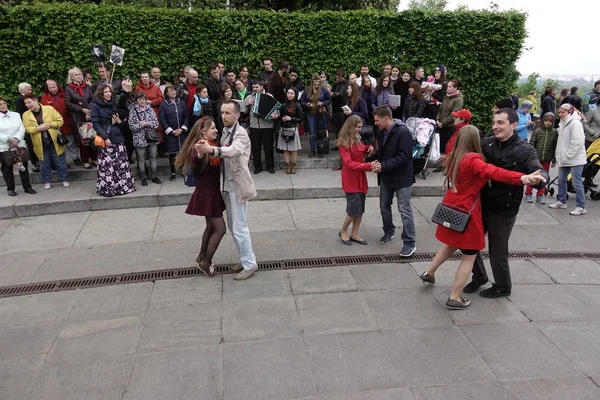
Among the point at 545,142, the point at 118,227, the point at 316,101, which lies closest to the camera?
the point at 118,227

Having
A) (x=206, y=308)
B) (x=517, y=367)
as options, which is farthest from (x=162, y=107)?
(x=517, y=367)

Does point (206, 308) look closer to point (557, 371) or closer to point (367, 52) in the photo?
point (557, 371)

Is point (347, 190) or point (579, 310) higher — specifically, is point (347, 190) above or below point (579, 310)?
above

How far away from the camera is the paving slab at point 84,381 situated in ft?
11.9

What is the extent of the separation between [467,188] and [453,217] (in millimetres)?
309

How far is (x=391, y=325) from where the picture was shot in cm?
449

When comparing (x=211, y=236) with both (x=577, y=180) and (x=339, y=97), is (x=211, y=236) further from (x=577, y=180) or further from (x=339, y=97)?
(x=577, y=180)

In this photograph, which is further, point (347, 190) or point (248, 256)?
point (347, 190)

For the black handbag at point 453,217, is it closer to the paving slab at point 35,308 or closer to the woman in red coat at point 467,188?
the woman in red coat at point 467,188

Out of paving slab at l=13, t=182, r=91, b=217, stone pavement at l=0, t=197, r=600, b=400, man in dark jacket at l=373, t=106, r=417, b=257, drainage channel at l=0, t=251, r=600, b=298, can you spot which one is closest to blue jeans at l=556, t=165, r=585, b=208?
stone pavement at l=0, t=197, r=600, b=400

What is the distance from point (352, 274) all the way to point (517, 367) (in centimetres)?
210

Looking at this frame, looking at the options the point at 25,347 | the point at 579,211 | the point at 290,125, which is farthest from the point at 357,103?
the point at 25,347

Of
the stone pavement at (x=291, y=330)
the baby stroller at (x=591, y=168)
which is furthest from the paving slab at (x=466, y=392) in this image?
the baby stroller at (x=591, y=168)

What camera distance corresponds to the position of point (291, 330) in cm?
442
